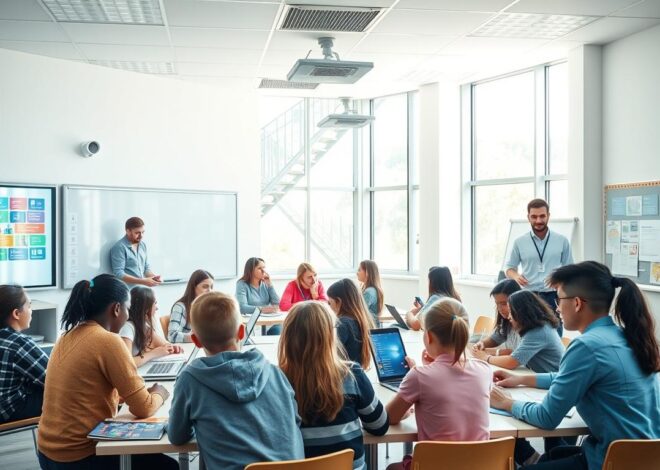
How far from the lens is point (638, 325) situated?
2.30m

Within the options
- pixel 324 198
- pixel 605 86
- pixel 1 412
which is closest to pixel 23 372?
pixel 1 412

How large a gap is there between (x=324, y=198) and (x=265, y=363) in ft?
23.5

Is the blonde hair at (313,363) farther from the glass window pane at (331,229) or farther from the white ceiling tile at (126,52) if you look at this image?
the glass window pane at (331,229)

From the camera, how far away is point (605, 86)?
5.98 metres

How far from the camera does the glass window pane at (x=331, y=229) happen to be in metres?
9.14

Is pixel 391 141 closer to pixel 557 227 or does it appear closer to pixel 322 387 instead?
pixel 557 227

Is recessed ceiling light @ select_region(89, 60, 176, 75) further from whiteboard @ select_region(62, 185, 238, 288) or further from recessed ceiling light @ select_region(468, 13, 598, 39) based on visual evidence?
recessed ceiling light @ select_region(468, 13, 598, 39)

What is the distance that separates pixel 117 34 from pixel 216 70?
4.95 feet

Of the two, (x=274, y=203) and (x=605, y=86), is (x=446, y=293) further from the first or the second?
(x=274, y=203)

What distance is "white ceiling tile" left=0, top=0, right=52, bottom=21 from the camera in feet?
15.4

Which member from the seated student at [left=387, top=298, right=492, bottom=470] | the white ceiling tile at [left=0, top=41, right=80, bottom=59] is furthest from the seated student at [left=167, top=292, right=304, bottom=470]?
the white ceiling tile at [left=0, top=41, right=80, bottom=59]

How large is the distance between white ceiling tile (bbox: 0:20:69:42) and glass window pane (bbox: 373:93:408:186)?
4621 mm

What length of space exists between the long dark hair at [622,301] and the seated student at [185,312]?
95.9 inches

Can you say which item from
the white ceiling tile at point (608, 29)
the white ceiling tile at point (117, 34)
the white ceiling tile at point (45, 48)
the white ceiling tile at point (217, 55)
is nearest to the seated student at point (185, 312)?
the white ceiling tile at point (117, 34)
